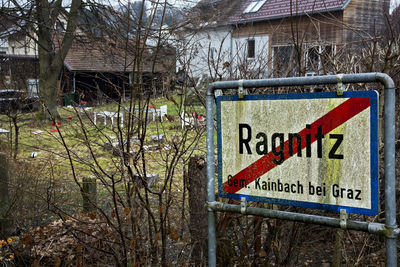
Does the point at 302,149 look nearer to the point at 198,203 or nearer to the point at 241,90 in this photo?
the point at 241,90

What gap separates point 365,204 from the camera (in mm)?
1834

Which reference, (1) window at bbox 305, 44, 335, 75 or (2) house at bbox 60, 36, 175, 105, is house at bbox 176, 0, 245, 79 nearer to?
(2) house at bbox 60, 36, 175, 105

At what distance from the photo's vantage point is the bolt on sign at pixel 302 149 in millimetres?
1835

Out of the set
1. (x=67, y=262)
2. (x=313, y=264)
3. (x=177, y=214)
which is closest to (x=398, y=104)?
(x=313, y=264)

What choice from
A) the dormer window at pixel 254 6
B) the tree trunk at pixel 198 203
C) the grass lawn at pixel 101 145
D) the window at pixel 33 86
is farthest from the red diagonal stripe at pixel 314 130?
the dormer window at pixel 254 6

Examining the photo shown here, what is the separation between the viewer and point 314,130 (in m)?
1.97

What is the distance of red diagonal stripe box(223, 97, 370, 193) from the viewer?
1.85 m

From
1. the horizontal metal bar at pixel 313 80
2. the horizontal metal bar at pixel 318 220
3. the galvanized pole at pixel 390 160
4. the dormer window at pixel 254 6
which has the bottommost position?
the horizontal metal bar at pixel 318 220

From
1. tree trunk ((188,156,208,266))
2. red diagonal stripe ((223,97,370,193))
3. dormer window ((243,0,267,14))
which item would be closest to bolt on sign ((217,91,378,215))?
red diagonal stripe ((223,97,370,193))

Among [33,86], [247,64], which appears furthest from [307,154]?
[33,86]

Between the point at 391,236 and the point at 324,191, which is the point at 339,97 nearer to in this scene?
the point at 324,191

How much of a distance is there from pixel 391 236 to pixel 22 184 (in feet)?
12.9

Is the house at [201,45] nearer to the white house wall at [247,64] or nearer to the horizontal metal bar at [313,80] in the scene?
the white house wall at [247,64]

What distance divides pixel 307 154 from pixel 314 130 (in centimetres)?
11
